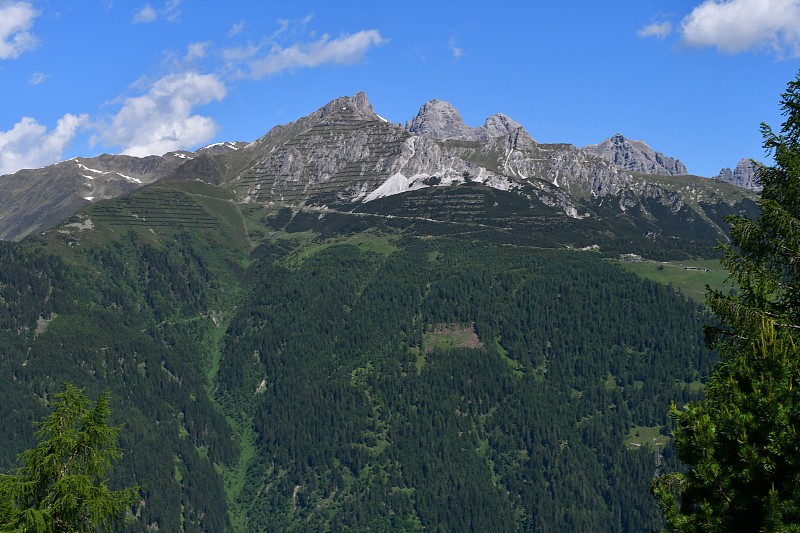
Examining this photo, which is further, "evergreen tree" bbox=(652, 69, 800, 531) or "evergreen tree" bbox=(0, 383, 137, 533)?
"evergreen tree" bbox=(0, 383, 137, 533)

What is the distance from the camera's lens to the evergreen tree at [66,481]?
38.8m

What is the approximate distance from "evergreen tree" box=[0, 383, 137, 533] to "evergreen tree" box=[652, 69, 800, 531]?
23.4 m

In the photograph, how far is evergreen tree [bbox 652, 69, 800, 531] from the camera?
3195 centimetres

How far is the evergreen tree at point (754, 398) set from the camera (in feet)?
105

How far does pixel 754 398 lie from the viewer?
110 ft

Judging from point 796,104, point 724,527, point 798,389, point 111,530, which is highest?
point 796,104

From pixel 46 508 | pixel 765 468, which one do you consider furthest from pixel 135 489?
pixel 765 468

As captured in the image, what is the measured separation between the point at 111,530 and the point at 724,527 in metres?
26.2

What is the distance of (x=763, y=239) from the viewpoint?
135ft

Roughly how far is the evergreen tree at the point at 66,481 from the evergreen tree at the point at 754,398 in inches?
922

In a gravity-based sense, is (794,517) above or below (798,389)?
below

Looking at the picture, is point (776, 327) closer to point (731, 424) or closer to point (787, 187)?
point (731, 424)

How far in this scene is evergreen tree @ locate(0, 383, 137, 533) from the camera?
38.8 metres

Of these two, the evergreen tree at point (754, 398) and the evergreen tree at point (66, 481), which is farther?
the evergreen tree at point (66, 481)
